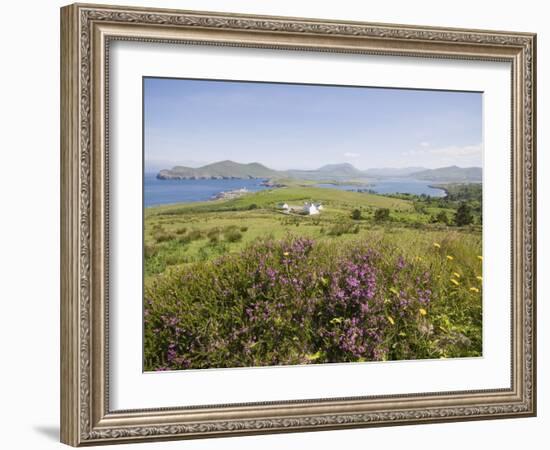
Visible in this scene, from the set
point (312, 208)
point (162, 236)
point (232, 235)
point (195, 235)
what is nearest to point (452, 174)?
point (312, 208)

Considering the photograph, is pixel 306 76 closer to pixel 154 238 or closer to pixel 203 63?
pixel 203 63

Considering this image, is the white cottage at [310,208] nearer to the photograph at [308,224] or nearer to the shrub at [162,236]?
the photograph at [308,224]

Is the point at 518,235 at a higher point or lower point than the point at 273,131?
lower

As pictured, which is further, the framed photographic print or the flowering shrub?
the flowering shrub

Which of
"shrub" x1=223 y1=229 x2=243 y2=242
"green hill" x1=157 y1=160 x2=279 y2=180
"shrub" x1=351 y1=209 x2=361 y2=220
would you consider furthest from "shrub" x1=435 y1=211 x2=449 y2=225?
"shrub" x1=223 y1=229 x2=243 y2=242

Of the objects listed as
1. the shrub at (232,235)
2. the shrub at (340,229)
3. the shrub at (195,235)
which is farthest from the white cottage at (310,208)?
the shrub at (195,235)

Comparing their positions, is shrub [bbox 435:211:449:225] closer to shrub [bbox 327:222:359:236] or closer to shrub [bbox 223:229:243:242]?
shrub [bbox 327:222:359:236]

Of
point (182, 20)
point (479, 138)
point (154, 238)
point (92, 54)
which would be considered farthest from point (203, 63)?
point (479, 138)
